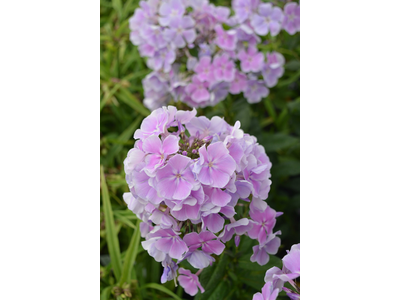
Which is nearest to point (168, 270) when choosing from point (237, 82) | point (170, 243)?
point (170, 243)

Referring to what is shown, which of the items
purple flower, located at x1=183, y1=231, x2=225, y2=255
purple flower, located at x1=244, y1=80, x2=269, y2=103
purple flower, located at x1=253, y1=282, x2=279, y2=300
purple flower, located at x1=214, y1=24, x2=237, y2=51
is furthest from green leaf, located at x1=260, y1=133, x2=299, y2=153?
purple flower, located at x1=253, y1=282, x2=279, y2=300

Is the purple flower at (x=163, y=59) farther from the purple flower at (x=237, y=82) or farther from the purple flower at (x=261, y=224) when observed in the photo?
the purple flower at (x=261, y=224)

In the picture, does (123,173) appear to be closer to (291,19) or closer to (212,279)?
(212,279)

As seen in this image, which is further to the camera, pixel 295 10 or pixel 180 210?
pixel 295 10

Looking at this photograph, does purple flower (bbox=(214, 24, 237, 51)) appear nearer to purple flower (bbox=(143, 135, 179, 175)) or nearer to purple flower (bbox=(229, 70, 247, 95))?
purple flower (bbox=(229, 70, 247, 95))

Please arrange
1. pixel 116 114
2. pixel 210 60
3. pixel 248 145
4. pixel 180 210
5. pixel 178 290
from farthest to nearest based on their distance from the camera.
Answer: pixel 116 114, pixel 210 60, pixel 178 290, pixel 248 145, pixel 180 210

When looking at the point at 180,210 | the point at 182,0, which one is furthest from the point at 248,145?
the point at 182,0

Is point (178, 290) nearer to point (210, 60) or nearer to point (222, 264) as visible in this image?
point (222, 264)

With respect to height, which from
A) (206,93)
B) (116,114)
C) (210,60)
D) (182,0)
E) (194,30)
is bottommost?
(116,114)
